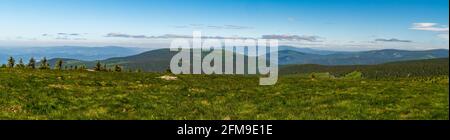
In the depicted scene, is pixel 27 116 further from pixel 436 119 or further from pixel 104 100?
pixel 436 119

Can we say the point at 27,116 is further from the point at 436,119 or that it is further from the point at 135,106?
the point at 436,119

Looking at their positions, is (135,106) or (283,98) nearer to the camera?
(135,106)

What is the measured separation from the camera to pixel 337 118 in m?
23.1

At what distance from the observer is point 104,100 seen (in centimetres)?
2922
